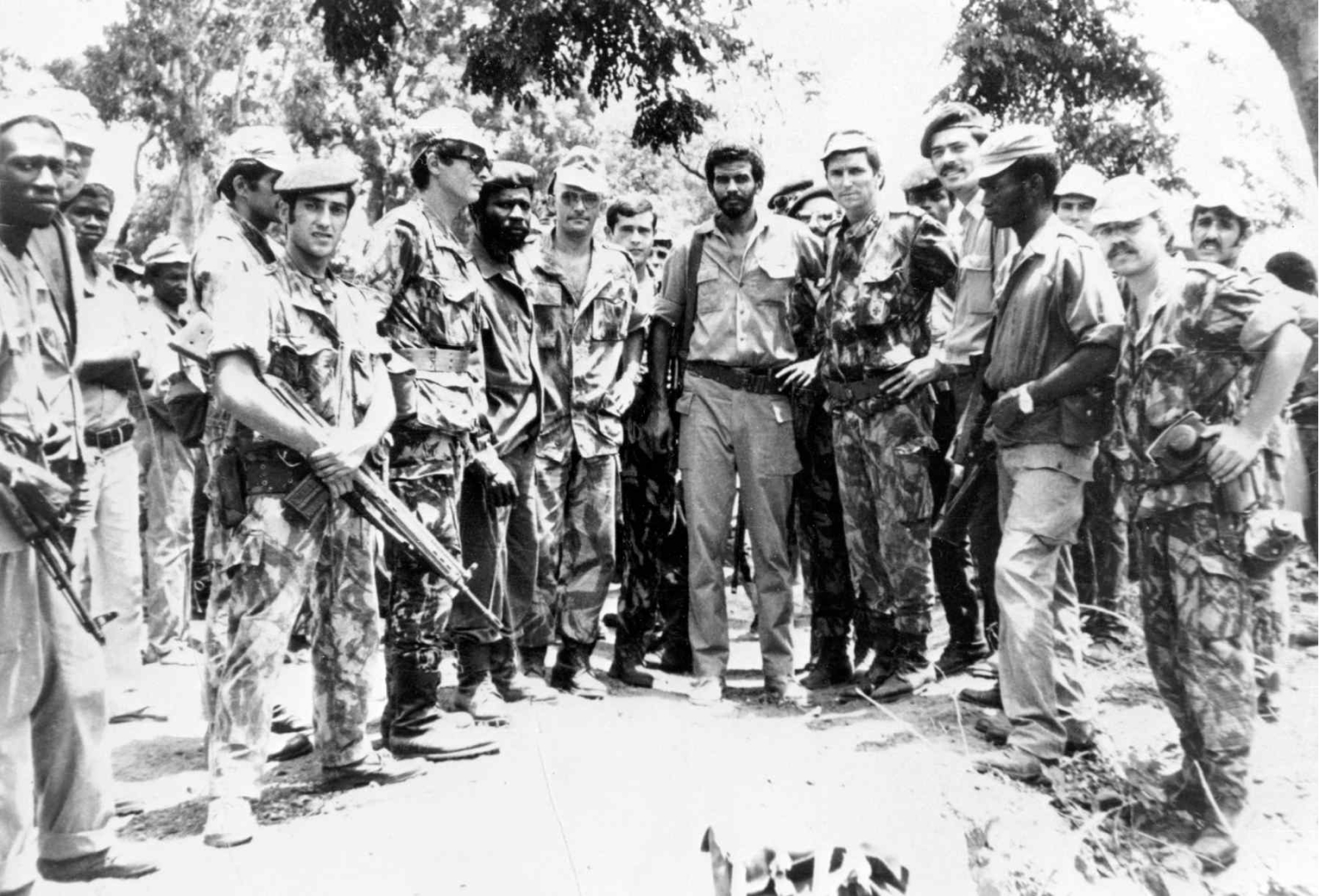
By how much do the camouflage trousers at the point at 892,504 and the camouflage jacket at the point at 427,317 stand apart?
5.42 feet

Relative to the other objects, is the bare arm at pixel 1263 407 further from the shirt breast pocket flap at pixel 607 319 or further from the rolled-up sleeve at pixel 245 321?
the rolled-up sleeve at pixel 245 321

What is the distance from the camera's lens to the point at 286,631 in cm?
342

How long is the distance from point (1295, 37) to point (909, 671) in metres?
2.83

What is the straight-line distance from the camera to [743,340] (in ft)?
16.0

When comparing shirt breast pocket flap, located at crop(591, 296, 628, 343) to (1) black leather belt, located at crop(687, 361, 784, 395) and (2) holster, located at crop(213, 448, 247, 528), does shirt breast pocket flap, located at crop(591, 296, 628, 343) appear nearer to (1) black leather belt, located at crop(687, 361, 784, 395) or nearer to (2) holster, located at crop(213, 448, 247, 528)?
(1) black leather belt, located at crop(687, 361, 784, 395)

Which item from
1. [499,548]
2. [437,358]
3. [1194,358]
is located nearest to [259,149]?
[437,358]

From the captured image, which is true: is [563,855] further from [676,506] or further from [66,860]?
[676,506]

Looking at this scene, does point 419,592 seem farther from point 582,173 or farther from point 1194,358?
point 1194,358

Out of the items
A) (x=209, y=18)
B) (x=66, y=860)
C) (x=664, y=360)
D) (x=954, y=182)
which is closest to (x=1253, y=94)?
(x=954, y=182)

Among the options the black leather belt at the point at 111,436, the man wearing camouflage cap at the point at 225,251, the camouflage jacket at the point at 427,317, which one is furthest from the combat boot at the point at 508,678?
the black leather belt at the point at 111,436

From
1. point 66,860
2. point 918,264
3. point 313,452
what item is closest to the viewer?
point 66,860

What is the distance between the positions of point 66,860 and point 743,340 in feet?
10.6

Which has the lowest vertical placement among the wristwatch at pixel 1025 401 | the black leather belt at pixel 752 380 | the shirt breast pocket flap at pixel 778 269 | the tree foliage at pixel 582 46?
the wristwatch at pixel 1025 401

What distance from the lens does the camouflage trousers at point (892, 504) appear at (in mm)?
4562
